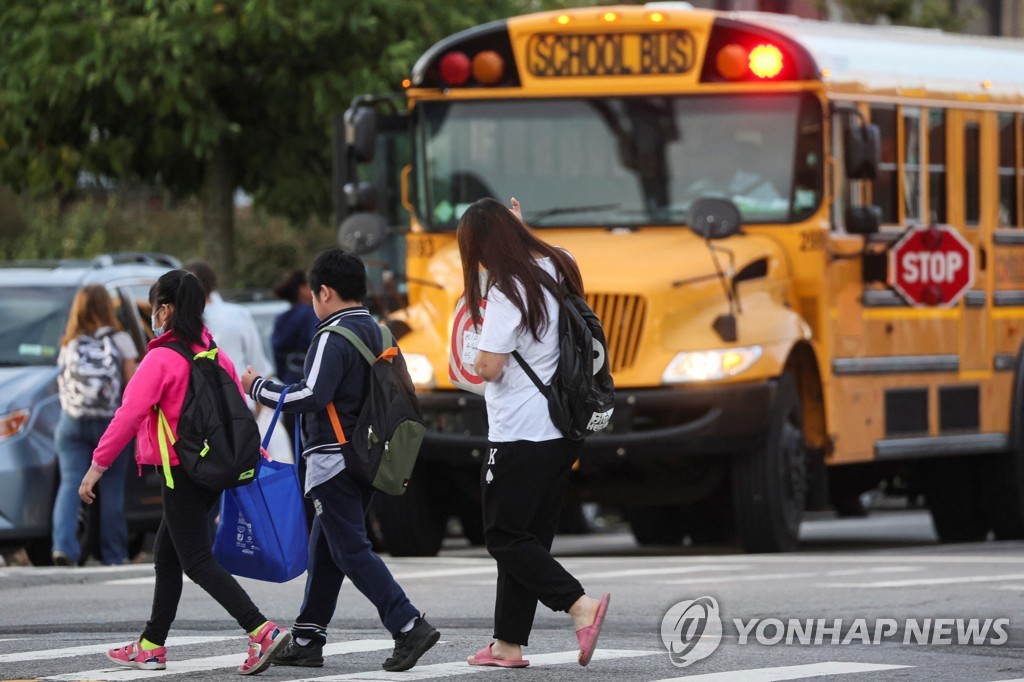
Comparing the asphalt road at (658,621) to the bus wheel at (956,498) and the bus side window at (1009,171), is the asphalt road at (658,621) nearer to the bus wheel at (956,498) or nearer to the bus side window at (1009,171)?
the bus wheel at (956,498)

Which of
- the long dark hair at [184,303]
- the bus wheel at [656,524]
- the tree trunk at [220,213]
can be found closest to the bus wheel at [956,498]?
the bus wheel at [656,524]

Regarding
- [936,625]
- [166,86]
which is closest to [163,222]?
[166,86]

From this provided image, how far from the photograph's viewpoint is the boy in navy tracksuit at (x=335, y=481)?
25.5ft

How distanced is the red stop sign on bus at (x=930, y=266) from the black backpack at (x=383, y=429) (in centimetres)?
688

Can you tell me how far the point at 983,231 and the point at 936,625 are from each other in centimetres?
613

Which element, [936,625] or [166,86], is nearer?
[936,625]

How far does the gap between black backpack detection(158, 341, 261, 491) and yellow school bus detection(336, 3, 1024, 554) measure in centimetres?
497

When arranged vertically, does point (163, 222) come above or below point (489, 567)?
below

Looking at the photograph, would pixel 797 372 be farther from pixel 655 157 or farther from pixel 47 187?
pixel 47 187

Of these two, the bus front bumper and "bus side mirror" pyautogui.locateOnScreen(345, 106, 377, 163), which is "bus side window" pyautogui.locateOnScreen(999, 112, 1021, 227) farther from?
"bus side mirror" pyautogui.locateOnScreen(345, 106, 377, 163)

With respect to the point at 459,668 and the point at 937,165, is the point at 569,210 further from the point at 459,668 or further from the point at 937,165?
the point at 459,668

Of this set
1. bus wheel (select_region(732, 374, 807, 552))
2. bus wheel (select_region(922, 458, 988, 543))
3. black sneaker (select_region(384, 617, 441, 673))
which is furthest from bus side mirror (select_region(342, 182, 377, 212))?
black sneaker (select_region(384, 617, 441, 673))

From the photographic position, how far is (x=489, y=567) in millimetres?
12594

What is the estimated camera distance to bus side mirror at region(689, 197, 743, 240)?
13.1m
